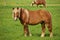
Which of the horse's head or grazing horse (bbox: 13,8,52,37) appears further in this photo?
grazing horse (bbox: 13,8,52,37)

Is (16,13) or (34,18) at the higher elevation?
(16,13)

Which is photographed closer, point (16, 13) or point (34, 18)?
point (16, 13)

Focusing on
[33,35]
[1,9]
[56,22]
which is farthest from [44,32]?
[1,9]

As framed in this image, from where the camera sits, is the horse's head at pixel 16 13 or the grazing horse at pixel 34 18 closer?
the horse's head at pixel 16 13

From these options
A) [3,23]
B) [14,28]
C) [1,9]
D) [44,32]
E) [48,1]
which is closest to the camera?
[44,32]

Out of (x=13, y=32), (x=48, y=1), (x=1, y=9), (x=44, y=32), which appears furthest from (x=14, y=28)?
(x=48, y=1)

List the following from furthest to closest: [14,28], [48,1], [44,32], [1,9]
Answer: [48,1] < [1,9] < [14,28] < [44,32]

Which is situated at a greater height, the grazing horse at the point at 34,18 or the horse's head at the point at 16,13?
the horse's head at the point at 16,13

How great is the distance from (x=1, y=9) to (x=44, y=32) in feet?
9.78

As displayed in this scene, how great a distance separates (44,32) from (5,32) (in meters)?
0.56

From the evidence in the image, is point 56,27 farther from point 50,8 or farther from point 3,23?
point 50,8

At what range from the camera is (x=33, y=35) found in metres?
4.80

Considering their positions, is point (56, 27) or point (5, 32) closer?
point (5, 32)

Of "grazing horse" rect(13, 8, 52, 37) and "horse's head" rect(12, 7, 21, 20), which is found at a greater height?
"horse's head" rect(12, 7, 21, 20)
